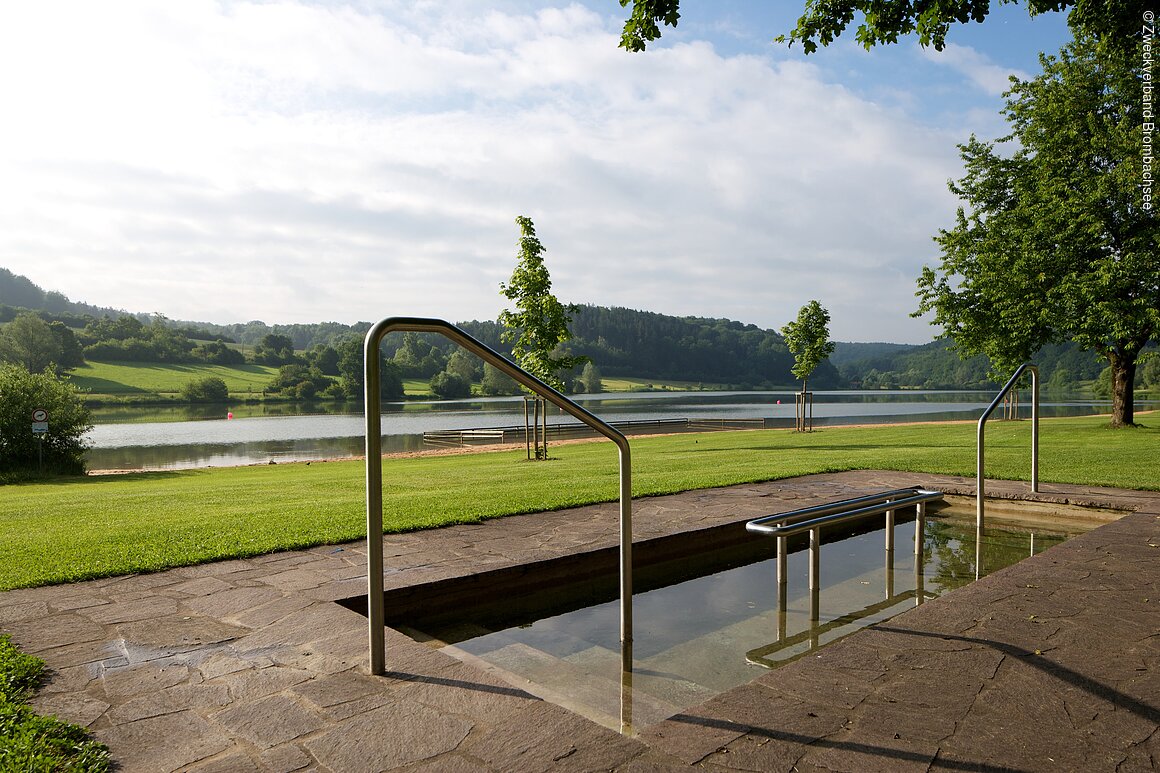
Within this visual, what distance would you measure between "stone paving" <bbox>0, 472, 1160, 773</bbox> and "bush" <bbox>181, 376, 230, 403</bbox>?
92147 mm

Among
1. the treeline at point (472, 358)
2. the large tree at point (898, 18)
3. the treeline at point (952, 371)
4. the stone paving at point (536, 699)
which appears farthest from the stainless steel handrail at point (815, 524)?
the treeline at point (952, 371)

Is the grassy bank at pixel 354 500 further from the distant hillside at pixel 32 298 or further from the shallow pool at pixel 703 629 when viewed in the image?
the distant hillside at pixel 32 298

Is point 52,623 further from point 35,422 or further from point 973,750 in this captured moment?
point 35,422

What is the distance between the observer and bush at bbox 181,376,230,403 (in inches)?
3344

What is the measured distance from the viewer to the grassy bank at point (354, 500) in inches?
219

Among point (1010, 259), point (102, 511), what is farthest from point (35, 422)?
point (1010, 259)

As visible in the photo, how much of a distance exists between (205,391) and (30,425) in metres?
72.1

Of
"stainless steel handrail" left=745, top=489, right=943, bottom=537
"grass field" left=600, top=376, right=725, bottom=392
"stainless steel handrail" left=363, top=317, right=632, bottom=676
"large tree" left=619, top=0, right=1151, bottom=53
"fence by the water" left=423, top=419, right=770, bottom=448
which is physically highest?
"large tree" left=619, top=0, right=1151, bottom=53

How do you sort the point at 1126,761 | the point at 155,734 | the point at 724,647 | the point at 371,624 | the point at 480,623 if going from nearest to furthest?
the point at 1126,761
the point at 155,734
the point at 371,624
the point at 724,647
the point at 480,623

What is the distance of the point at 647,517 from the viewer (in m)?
6.80

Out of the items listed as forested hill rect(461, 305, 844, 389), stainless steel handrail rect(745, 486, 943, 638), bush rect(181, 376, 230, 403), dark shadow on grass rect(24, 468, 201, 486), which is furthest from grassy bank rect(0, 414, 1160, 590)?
forested hill rect(461, 305, 844, 389)

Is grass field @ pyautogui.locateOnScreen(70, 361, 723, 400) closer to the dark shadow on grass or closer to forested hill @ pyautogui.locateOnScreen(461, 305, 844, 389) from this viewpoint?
forested hill @ pyautogui.locateOnScreen(461, 305, 844, 389)

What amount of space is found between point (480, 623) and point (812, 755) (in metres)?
2.72

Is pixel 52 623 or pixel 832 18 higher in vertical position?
pixel 832 18
